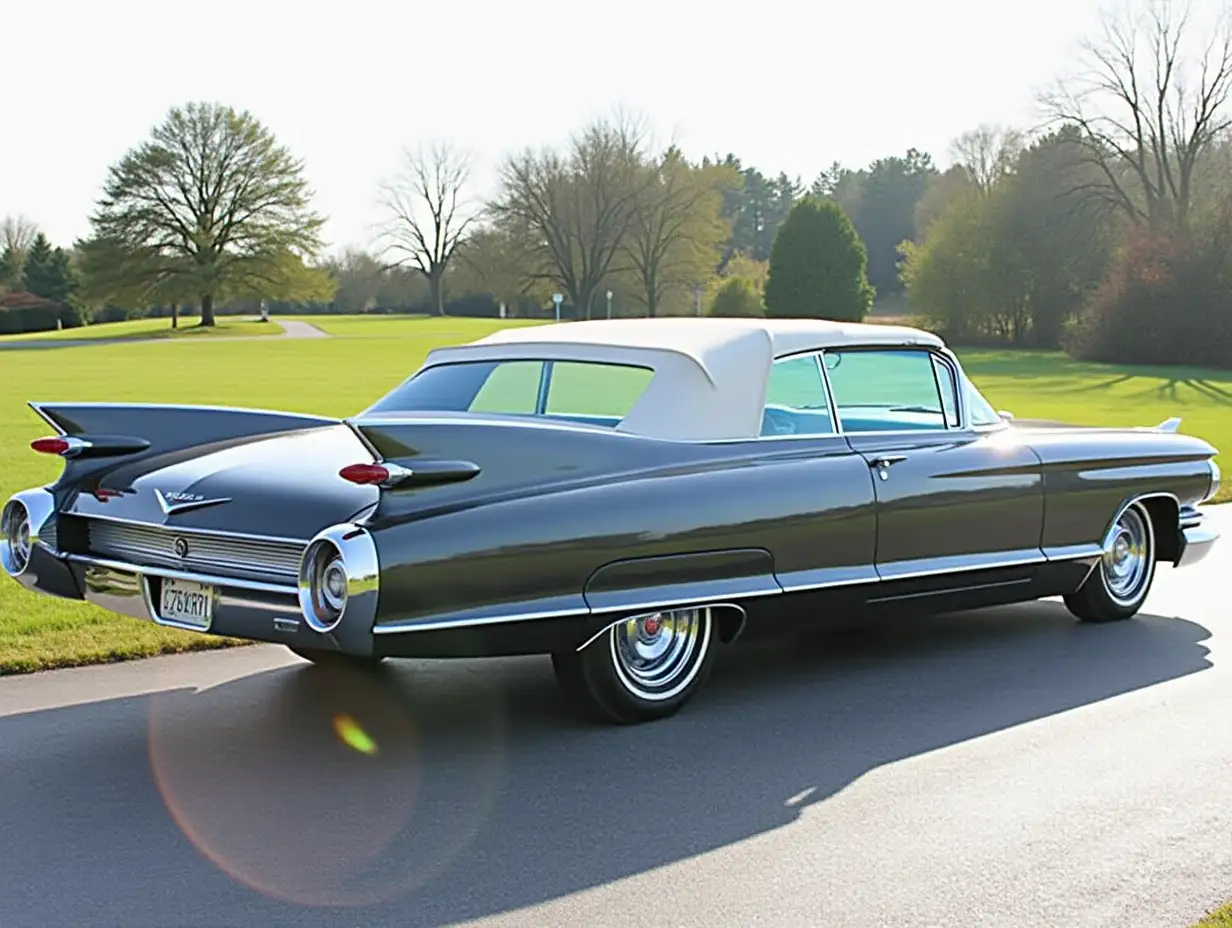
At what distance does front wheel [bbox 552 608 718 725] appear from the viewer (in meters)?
5.14

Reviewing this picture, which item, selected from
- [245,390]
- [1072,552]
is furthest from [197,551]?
[245,390]

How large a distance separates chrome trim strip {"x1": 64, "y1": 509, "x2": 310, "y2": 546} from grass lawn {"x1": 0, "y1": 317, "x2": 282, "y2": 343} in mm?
69553

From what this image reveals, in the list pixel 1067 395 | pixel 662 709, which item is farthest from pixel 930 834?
pixel 1067 395

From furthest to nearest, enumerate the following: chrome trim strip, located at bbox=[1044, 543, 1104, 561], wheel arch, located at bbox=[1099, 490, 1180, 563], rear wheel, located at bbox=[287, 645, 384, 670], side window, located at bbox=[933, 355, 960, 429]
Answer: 1. wheel arch, located at bbox=[1099, 490, 1180, 563]
2. chrome trim strip, located at bbox=[1044, 543, 1104, 561]
3. side window, located at bbox=[933, 355, 960, 429]
4. rear wheel, located at bbox=[287, 645, 384, 670]

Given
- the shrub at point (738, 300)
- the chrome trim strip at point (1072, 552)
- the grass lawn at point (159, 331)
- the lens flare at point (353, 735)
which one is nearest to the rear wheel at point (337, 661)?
the lens flare at point (353, 735)

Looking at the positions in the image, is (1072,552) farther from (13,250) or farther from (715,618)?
(13,250)

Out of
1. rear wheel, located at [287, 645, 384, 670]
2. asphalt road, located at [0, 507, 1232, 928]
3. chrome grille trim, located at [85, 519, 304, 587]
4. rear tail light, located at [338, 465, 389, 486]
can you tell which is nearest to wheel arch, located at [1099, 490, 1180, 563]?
asphalt road, located at [0, 507, 1232, 928]

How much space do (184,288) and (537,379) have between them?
72912mm

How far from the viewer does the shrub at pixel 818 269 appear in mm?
66688

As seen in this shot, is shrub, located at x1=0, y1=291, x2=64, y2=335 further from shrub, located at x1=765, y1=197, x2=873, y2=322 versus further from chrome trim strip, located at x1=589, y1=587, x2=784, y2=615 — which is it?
chrome trim strip, located at x1=589, y1=587, x2=784, y2=615

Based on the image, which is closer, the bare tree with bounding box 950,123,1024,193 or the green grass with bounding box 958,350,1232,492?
the green grass with bounding box 958,350,1232,492

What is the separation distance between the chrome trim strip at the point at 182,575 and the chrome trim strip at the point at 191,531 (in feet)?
0.45

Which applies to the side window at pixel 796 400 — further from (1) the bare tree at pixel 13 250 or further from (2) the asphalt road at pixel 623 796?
(1) the bare tree at pixel 13 250

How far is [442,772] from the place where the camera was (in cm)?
474
